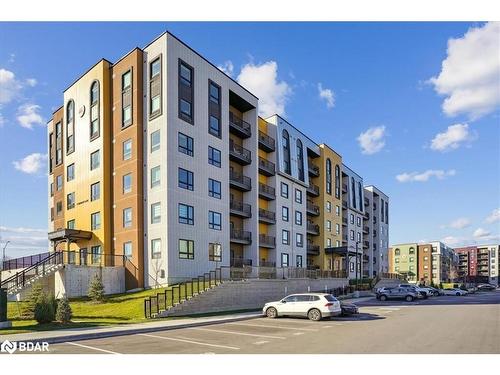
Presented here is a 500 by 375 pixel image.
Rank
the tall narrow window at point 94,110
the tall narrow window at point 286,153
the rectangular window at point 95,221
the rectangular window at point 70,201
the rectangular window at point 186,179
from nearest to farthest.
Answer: the rectangular window at point 186,179 → the rectangular window at point 95,221 → the tall narrow window at point 94,110 → the rectangular window at point 70,201 → the tall narrow window at point 286,153

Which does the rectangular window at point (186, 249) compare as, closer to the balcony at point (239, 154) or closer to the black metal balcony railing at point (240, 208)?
the black metal balcony railing at point (240, 208)

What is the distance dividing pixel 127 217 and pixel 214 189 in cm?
762

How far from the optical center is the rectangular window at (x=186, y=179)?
3403cm

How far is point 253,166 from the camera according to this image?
4412 cm

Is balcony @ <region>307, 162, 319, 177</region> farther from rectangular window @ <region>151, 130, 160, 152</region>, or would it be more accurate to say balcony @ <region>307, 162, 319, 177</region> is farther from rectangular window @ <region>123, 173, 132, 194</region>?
rectangular window @ <region>123, 173, 132, 194</region>

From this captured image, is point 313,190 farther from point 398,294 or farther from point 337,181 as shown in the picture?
point 398,294

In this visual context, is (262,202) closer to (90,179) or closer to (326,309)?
(90,179)

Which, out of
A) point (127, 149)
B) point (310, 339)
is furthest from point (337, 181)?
point (310, 339)

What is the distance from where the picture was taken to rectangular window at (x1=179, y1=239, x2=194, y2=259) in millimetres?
33125

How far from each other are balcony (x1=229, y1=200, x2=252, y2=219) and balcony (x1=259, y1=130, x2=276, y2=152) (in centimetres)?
774

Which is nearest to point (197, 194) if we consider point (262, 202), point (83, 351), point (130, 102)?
point (130, 102)

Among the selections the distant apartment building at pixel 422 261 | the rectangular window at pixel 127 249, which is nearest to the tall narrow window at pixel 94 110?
the rectangular window at pixel 127 249

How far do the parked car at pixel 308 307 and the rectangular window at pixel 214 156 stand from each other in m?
16.5

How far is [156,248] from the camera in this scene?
32.8m
